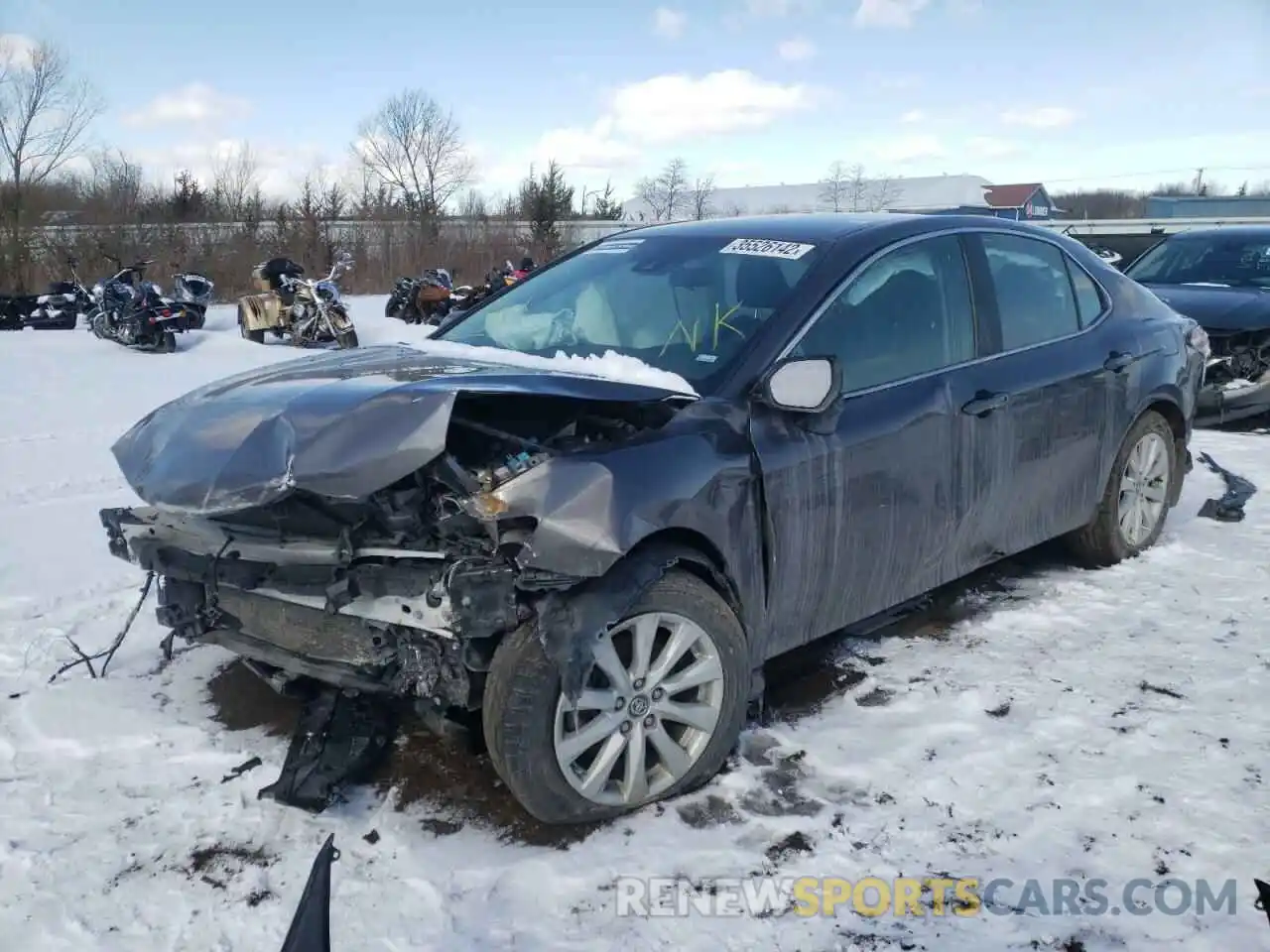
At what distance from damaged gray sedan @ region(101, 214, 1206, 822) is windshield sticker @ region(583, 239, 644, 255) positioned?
0.09ft

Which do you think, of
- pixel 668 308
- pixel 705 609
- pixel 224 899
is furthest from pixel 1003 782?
pixel 224 899

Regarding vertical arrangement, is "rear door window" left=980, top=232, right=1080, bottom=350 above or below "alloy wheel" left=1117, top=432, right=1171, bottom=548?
above

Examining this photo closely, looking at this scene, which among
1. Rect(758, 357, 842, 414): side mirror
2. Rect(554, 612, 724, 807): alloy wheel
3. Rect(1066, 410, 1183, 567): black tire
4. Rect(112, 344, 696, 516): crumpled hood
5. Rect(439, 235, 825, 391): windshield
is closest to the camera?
Rect(112, 344, 696, 516): crumpled hood

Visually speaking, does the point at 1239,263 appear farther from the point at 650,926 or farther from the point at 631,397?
the point at 650,926

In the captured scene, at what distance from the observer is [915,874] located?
2648mm

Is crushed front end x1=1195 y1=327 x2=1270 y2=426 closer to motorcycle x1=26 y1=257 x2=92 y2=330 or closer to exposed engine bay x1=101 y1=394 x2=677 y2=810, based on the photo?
exposed engine bay x1=101 y1=394 x2=677 y2=810

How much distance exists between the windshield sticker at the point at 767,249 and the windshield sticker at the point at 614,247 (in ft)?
1.66

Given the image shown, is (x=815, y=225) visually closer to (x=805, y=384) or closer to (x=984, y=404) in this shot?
(x=984, y=404)

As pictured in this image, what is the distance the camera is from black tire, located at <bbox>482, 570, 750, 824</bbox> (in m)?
2.68

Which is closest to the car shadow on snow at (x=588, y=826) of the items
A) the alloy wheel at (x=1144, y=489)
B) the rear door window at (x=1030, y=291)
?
the alloy wheel at (x=1144, y=489)

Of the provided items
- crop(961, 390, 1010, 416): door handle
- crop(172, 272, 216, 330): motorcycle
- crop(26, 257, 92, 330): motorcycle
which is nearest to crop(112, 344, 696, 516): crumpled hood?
crop(961, 390, 1010, 416): door handle

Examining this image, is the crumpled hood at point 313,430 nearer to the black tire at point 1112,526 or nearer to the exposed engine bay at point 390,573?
the exposed engine bay at point 390,573

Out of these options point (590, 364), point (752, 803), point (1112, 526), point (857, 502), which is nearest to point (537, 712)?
point (752, 803)

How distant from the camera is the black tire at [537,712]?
8.79ft
